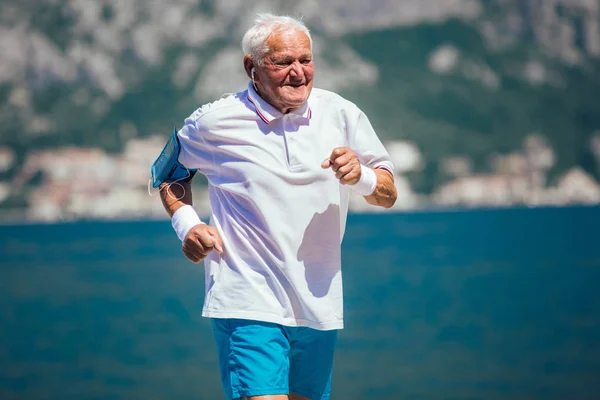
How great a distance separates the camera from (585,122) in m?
192

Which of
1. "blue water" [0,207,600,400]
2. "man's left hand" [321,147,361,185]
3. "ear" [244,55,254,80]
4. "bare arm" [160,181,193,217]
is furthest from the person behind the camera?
"blue water" [0,207,600,400]

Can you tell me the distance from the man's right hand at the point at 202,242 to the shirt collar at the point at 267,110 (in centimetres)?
49

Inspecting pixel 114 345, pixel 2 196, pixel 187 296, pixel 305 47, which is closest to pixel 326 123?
pixel 305 47

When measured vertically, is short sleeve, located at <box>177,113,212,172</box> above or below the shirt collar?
below

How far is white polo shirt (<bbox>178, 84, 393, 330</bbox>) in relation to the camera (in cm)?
375

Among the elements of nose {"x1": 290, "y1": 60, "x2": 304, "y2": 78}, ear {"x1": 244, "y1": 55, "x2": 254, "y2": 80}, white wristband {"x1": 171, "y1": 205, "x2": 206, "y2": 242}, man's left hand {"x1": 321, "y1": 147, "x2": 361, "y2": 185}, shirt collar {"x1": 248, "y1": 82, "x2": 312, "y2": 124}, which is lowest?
white wristband {"x1": 171, "y1": 205, "x2": 206, "y2": 242}

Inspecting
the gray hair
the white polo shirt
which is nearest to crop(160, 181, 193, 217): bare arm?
the white polo shirt

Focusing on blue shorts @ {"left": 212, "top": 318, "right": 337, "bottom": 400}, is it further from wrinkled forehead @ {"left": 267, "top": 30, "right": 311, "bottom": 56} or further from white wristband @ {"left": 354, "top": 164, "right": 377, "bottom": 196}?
wrinkled forehead @ {"left": 267, "top": 30, "right": 311, "bottom": 56}

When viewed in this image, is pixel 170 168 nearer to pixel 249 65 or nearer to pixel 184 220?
pixel 184 220

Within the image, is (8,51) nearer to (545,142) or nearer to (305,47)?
(545,142)

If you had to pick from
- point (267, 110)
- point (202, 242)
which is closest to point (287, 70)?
point (267, 110)

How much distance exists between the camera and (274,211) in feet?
12.3

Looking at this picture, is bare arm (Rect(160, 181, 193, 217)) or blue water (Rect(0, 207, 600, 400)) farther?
blue water (Rect(0, 207, 600, 400))

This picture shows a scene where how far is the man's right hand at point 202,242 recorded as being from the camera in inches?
148
